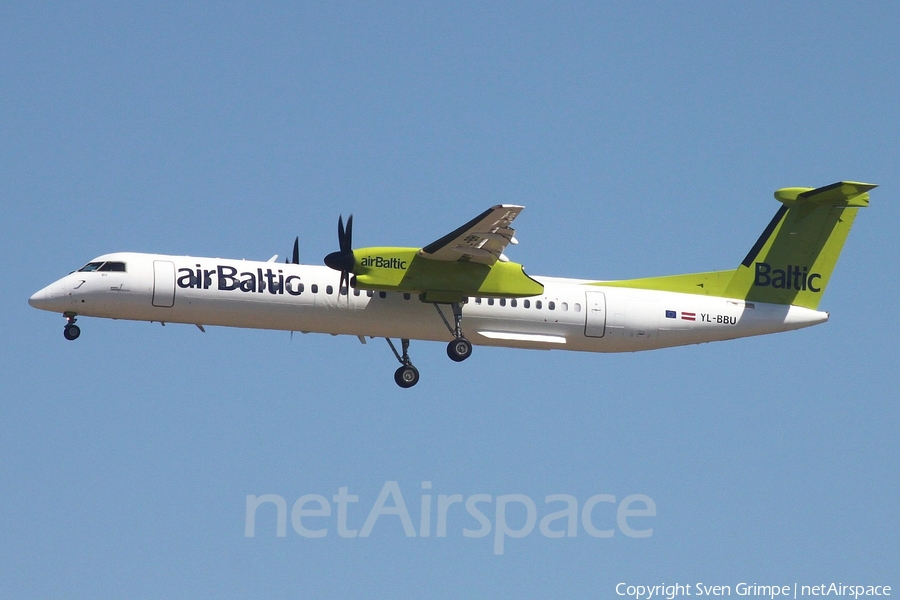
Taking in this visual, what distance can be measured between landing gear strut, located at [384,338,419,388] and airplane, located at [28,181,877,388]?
0.03m

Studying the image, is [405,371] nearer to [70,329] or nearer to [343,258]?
[343,258]

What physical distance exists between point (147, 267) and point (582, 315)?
861cm

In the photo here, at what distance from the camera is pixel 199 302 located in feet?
71.0

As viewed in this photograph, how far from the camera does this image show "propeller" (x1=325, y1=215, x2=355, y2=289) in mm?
21500

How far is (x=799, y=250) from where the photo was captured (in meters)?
25.1

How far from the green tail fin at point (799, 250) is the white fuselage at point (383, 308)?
402 millimetres

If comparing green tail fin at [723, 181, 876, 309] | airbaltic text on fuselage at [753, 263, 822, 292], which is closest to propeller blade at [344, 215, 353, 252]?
green tail fin at [723, 181, 876, 309]

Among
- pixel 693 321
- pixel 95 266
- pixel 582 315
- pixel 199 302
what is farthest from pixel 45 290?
pixel 693 321

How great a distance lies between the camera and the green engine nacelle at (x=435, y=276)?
851 inches

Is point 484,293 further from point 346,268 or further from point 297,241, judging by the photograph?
point 297,241

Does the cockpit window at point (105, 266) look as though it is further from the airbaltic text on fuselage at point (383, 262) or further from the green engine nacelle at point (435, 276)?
the airbaltic text on fuselage at point (383, 262)

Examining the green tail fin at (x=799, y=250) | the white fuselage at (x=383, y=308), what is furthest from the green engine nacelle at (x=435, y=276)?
the green tail fin at (x=799, y=250)

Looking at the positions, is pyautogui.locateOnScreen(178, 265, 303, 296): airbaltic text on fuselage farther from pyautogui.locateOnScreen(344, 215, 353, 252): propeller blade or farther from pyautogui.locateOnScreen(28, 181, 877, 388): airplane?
pyautogui.locateOnScreen(344, 215, 353, 252): propeller blade

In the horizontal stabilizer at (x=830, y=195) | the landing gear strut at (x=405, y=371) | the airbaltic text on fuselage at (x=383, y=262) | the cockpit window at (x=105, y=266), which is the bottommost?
the landing gear strut at (x=405, y=371)
